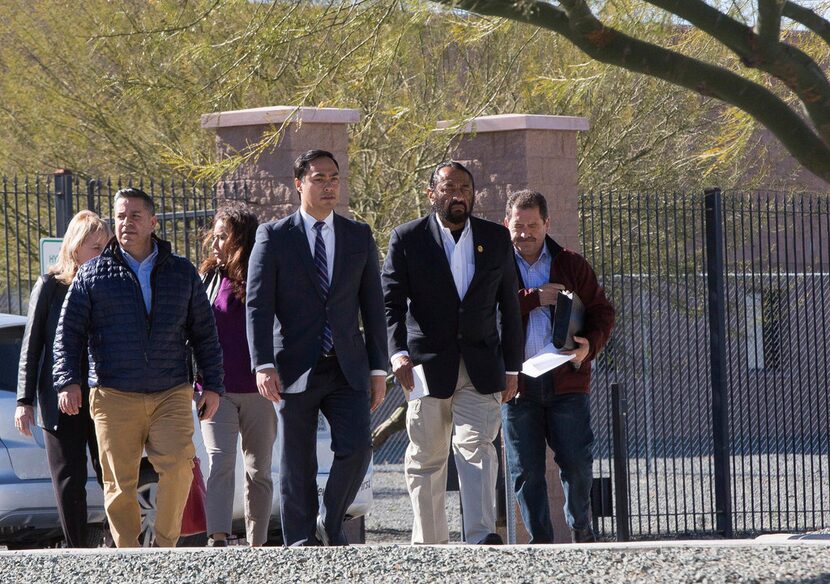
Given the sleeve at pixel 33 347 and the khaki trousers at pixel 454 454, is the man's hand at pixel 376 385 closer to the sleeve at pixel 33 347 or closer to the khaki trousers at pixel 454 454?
the khaki trousers at pixel 454 454

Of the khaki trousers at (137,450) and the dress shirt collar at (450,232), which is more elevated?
the dress shirt collar at (450,232)

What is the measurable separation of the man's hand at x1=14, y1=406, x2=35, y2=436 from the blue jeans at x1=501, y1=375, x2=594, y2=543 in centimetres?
244

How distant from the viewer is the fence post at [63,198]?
8.76m

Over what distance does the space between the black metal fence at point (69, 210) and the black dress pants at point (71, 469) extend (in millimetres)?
2292

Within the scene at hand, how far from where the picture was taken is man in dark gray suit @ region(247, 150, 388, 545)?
19.1 feet

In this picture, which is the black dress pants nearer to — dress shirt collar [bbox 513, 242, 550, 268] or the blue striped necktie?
the blue striped necktie

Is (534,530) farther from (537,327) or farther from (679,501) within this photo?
(679,501)

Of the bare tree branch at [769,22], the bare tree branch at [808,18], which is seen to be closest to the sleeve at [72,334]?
the bare tree branch at [769,22]

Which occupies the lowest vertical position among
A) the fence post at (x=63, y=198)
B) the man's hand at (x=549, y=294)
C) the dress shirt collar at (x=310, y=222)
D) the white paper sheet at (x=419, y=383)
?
the white paper sheet at (x=419, y=383)

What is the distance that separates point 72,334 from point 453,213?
1.92 m

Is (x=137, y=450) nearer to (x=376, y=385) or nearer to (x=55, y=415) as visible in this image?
(x=55, y=415)

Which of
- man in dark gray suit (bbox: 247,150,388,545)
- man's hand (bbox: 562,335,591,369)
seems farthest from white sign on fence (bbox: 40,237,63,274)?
man's hand (bbox: 562,335,591,369)

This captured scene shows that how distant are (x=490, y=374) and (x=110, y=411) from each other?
1.83 metres

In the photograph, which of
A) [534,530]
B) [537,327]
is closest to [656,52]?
[537,327]
